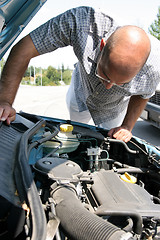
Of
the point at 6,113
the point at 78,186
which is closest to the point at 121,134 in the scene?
the point at 78,186

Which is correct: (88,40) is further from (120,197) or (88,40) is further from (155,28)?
(155,28)

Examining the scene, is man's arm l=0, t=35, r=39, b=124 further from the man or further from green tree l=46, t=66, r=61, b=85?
green tree l=46, t=66, r=61, b=85

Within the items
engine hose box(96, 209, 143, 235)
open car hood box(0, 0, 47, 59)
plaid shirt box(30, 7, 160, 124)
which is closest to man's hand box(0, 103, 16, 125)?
open car hood box(0, 0, 47, 59)

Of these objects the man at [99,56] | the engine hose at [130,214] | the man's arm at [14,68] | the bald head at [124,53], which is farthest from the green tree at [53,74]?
the engine hose at [130,214]

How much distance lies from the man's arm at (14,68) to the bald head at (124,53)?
595 mm

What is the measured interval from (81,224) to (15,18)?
1.23 m

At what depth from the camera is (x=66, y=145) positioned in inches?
69.4

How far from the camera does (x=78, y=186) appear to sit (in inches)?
50.3

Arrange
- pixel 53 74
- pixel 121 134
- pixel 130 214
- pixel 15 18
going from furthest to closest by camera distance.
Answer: pixel 53 74, pixel 121 134, pixel 15 18, pixel 130 214

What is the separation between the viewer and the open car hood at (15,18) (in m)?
1.36

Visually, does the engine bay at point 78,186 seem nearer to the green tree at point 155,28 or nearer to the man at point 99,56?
the man at point 99,56

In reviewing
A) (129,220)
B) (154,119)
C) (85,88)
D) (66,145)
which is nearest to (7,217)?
(129,220)

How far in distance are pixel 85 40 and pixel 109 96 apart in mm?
552

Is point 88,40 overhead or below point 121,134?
overhead
